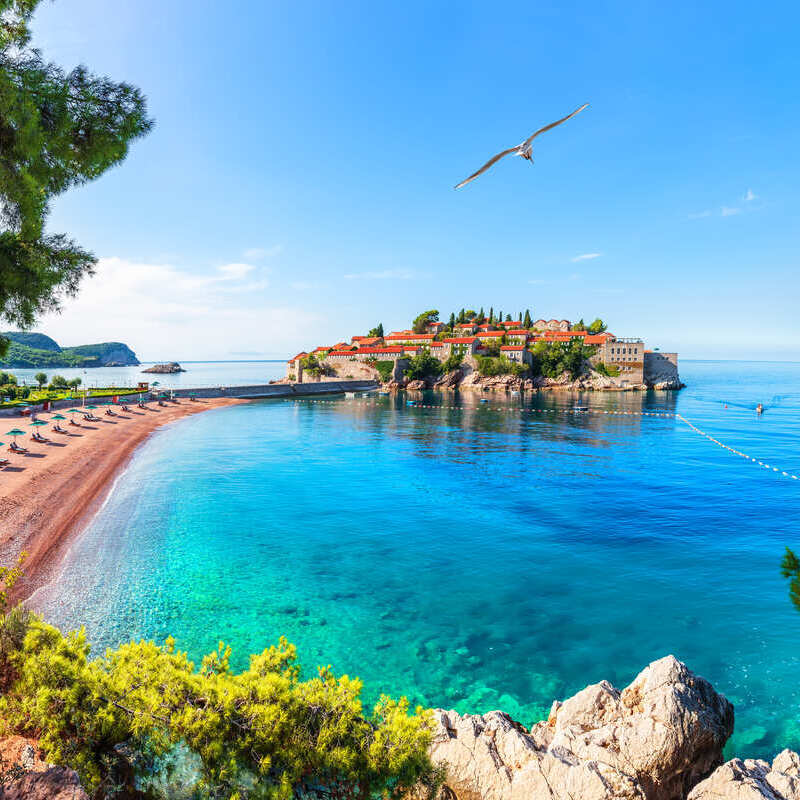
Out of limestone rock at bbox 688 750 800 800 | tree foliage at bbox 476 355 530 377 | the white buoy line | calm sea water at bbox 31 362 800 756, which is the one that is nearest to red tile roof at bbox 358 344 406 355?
tree foliage at bbox 476 355 530 377

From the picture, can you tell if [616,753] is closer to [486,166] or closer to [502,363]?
[486,166]

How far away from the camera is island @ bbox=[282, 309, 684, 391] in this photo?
103m

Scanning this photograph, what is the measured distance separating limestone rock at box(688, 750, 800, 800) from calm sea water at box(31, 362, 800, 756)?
95.4 inches

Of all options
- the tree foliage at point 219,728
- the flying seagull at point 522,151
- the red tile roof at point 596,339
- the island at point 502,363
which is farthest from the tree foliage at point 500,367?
the tree foliage at point 219,728

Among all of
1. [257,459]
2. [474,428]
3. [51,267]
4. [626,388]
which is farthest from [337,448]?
[626,388]

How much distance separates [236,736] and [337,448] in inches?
1362

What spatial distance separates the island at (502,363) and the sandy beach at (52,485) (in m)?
69.4

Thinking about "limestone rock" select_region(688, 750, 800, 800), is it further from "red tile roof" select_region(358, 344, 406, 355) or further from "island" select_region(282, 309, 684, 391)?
"red tile roof" select_region(358, 344, 406, 355)

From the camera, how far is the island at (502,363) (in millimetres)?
102750

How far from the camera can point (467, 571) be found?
16578 millimetres

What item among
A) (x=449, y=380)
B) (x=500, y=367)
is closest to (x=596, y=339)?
(x=500, y=367)

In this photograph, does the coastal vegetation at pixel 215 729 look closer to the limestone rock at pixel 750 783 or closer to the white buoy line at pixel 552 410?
the limestone rock at pixel 750 783

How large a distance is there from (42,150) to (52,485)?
923 inches

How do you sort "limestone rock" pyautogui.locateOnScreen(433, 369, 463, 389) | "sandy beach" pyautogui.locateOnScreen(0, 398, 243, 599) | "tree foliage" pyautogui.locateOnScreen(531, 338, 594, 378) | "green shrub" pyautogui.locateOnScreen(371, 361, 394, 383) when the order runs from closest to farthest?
1. "sandy beach" pyautogui.locateOnScreen(0, 398, 243, 599)
2. "tree foliage" pyautogui.locateOnScreen(531, 338, 594, 378)
3. "limestone rock" pyautogui.locateOnScreen(433, 369, 463, 389)
4. "green shrub" pyautogui.locateOnScreen(371, 361, 394, 383)
